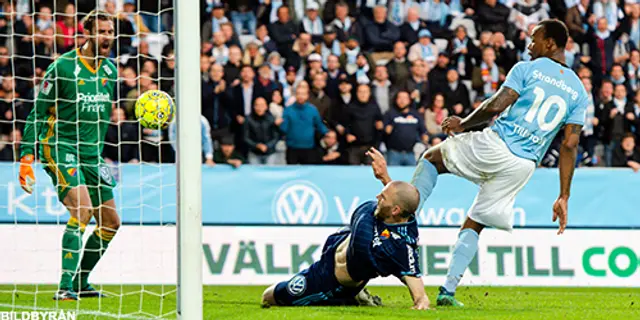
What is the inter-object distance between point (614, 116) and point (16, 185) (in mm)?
8425

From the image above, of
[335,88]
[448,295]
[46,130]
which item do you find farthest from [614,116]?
[46,130]

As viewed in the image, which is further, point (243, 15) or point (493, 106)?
point (243, 15)

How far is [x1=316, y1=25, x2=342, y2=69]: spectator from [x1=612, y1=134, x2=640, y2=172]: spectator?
417cm

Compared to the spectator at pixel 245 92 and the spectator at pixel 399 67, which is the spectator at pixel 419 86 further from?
the spectator at pixel 245 92

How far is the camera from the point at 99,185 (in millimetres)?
9391

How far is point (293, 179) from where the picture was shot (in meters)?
13.5

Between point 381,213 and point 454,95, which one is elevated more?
point 454,95

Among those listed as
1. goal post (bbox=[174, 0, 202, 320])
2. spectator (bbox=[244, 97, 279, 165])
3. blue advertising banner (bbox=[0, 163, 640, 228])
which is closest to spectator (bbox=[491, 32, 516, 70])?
blue advertising banner (bbox=[0, 163, 640, 228])

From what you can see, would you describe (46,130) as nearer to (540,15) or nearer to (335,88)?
(335,88)

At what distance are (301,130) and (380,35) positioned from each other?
7.62 feet

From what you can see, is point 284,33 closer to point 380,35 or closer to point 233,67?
point 233,67

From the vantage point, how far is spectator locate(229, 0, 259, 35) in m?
15.4

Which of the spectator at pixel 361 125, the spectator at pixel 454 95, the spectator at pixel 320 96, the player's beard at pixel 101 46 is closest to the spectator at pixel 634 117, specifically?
the spectator at pixel 454 95

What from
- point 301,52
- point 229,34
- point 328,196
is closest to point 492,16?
point 301,52
